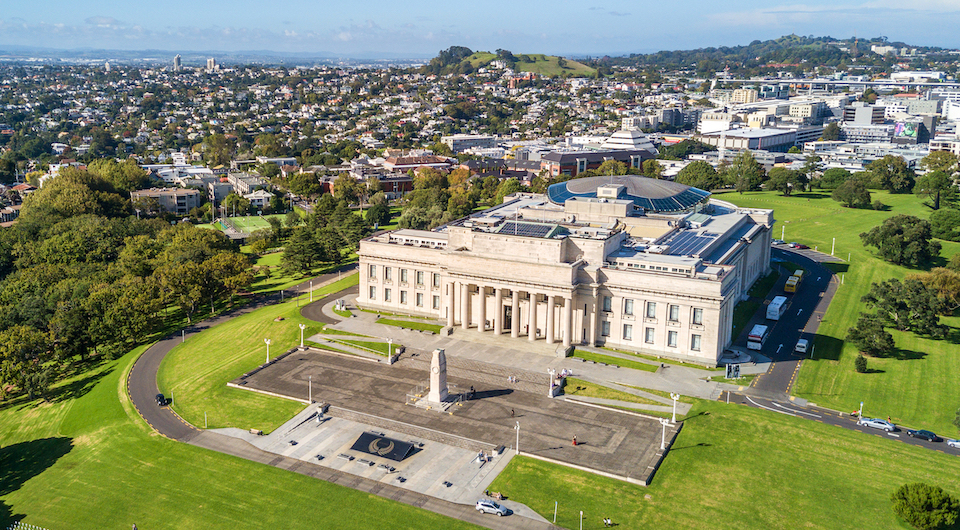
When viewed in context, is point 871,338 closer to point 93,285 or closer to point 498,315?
point 498,315

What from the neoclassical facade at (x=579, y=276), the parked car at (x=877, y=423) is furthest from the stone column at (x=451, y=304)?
the parked car at (x=877, y=423)

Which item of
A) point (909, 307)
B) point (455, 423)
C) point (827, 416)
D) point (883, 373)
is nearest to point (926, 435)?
point (827, 416)

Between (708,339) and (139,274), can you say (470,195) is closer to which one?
(139,274)

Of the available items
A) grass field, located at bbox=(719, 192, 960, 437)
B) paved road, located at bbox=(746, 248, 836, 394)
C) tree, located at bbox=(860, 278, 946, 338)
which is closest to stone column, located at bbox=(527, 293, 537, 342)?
paved road, located at bbox=(746, 248, 836, 394)

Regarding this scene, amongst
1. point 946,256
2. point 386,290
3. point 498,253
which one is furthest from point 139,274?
point 946,256

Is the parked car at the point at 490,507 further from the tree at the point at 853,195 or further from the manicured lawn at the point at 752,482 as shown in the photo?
the tree at the point at 853,195

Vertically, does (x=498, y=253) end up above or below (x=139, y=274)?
above

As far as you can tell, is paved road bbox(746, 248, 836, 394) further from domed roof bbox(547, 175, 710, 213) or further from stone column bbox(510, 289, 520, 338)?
stone column bbox(510, 289, 520, 338)
